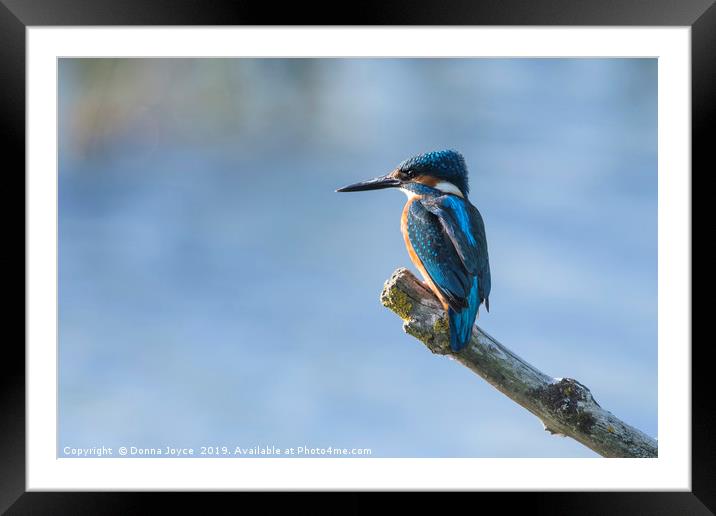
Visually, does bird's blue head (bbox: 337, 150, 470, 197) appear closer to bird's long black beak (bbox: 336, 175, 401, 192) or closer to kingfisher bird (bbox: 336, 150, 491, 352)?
kingfisher bird (bbox: 336, 150, 491, 352)

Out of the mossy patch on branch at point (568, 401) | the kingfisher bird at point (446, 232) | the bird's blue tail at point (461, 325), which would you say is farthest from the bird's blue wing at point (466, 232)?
the mossy patch on branch at point (568, 401)

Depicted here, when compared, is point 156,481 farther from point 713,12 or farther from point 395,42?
point 713,12

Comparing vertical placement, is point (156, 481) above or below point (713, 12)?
below

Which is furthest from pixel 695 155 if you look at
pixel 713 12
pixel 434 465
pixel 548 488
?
pixel 434 465

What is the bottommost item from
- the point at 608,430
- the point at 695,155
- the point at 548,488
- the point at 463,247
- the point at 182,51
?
the point at 548,488

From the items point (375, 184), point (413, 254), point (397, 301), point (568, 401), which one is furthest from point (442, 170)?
point (568, 401)

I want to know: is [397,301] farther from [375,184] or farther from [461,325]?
[375,184]

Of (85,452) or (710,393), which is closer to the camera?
(710,393)
